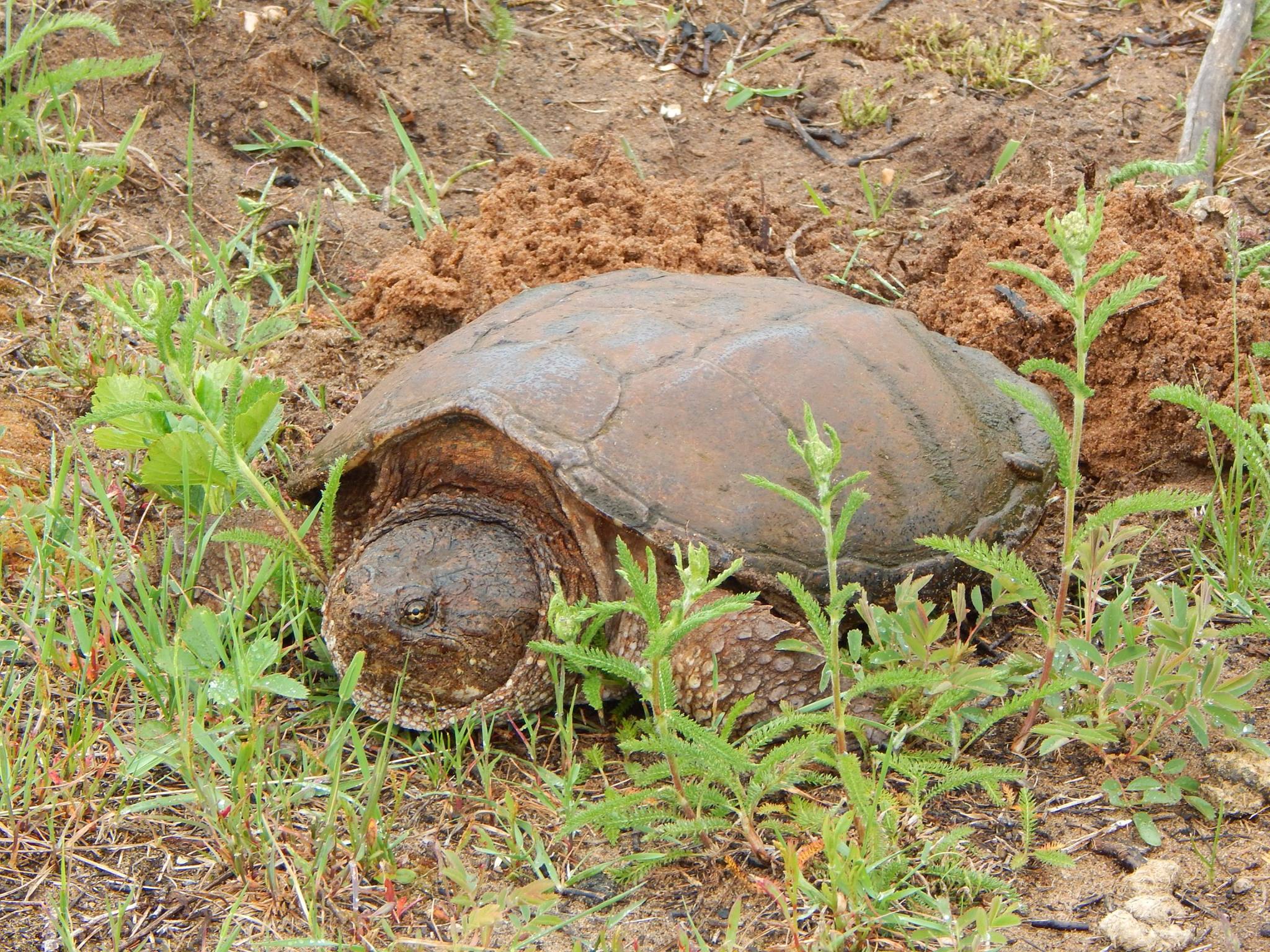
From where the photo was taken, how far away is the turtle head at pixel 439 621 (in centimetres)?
218

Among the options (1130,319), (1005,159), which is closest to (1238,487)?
(1130,319)

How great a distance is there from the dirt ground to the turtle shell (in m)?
0.50

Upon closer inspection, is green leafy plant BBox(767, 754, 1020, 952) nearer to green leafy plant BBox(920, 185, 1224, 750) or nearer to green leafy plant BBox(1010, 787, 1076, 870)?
green leafy plant BBox(1010, 787, 1076, 870)

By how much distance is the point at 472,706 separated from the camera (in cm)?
227

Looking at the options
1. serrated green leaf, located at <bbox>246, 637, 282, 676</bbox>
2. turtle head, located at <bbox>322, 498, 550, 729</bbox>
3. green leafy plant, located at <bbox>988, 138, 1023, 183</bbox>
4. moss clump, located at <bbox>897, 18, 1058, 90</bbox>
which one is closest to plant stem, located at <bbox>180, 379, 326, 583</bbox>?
turtle head, located at <bbox>322, 498, 550, 729</bbox>

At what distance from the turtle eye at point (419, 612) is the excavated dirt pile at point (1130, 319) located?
1625 millimetres

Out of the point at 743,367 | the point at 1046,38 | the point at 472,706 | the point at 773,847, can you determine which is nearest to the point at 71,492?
the point at 472,706

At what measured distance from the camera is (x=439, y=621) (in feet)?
7.20

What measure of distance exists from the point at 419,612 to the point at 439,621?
0.05 meters

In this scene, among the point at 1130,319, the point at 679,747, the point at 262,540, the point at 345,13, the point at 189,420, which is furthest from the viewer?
the point at 345,13

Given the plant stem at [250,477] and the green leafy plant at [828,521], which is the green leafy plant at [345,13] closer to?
the plant stem at [250,477]

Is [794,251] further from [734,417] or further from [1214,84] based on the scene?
[1214,84]

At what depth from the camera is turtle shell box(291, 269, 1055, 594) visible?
2.28 m

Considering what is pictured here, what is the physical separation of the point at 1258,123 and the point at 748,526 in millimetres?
2921
